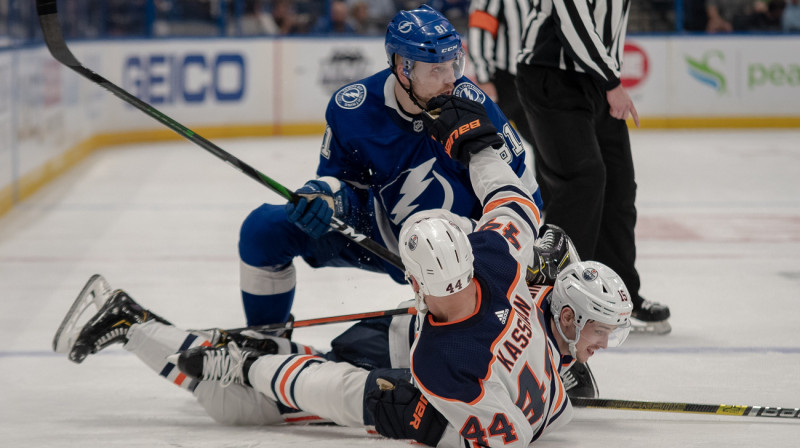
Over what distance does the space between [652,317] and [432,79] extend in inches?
49.6

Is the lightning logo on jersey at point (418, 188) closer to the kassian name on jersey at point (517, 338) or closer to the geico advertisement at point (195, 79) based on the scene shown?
the kassian name on jersey at point (517, 338)

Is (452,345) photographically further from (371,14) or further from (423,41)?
(371,14)

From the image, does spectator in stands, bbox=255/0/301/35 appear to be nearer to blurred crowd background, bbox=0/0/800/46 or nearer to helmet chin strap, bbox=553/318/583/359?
blurred crowd background, bbox=0/0/800/46

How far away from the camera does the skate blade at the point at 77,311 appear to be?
9.30 ft

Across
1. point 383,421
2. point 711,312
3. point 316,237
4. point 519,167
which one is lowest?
point 711,312

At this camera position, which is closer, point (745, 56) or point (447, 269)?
point (447, 269)

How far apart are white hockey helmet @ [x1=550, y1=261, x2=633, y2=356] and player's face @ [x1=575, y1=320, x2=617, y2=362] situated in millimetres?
→ 13

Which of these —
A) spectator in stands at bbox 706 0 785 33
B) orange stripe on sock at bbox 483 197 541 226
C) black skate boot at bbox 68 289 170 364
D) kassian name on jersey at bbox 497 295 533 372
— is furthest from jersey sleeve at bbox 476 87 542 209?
spectator in stands at bbox 706 0 785 33

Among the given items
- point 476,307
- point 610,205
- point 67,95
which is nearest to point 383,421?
point 476,307

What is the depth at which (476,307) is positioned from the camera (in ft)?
7.09

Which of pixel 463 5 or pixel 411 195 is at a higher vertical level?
pixel 411 195

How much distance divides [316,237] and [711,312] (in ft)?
5.66

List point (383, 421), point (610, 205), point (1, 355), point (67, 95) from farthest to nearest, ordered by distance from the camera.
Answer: point (67, 95) → point (610, 205) → point (1, 355) → point (383, 421)

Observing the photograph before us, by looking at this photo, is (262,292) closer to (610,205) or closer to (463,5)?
(610,205)
